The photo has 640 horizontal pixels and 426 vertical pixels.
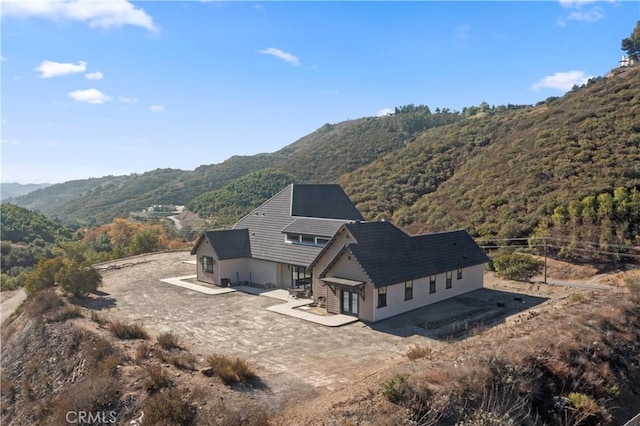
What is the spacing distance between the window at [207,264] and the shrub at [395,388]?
19.6 m

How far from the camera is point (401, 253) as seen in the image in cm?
2383

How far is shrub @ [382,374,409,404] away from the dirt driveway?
77.5 inches

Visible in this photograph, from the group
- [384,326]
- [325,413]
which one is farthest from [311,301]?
[325,413]

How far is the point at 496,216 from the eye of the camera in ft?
134

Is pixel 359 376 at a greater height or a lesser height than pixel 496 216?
lesser

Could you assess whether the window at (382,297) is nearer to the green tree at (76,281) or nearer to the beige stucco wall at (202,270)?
the beige stucco wall at (202,270)

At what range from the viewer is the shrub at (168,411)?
1197cm

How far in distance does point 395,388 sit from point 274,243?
18.3m

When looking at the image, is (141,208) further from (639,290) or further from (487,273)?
(639,290)

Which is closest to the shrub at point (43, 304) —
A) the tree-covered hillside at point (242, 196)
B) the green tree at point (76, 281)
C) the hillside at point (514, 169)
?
the green tree at point (76, 281)

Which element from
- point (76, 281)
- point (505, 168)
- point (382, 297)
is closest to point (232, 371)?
point (382, 297)

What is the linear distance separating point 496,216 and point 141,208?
103 m

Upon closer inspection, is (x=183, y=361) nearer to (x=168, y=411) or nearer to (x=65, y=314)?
(x=168, y=411)

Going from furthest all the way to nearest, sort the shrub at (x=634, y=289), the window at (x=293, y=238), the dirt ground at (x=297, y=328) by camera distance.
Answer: the window at (x=293, y=238) < the shrub at (x=634, y=289) < the dirt ground at (x=297, y=328)
